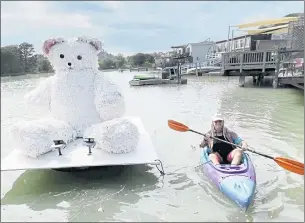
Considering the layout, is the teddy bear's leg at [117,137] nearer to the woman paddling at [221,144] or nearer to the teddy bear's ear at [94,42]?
the woman paddling at [221,144]

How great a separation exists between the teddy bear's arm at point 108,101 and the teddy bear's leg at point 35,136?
726mm

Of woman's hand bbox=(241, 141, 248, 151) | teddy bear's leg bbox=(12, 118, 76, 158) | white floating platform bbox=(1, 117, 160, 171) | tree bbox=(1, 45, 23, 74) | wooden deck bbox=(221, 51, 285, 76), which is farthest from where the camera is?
wooden deck bbox=(221, 51, 285, 76)

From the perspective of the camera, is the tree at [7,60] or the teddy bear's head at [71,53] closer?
the tree at [7,60]

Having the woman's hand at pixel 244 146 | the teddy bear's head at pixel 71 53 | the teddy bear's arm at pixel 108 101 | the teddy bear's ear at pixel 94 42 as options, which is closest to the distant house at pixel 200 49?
the teddy bear's ear at pixel 94 42

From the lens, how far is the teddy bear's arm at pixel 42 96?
497 cm

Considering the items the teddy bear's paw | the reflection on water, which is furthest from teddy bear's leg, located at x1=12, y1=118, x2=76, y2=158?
the teddy bear's paw

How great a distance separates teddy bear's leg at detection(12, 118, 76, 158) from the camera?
3883 mm

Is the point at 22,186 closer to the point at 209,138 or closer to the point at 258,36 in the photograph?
the point at 209,138

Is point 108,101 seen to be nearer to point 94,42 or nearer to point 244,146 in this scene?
point 94,42

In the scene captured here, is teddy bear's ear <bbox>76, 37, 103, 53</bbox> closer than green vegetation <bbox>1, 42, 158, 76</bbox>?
No

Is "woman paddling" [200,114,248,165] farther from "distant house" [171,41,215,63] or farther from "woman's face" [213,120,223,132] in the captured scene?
"distant house" [171,41,215,63]

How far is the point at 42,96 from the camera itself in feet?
16.3

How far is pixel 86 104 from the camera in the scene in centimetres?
480

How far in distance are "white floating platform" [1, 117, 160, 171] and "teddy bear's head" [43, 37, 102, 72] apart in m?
1.36
